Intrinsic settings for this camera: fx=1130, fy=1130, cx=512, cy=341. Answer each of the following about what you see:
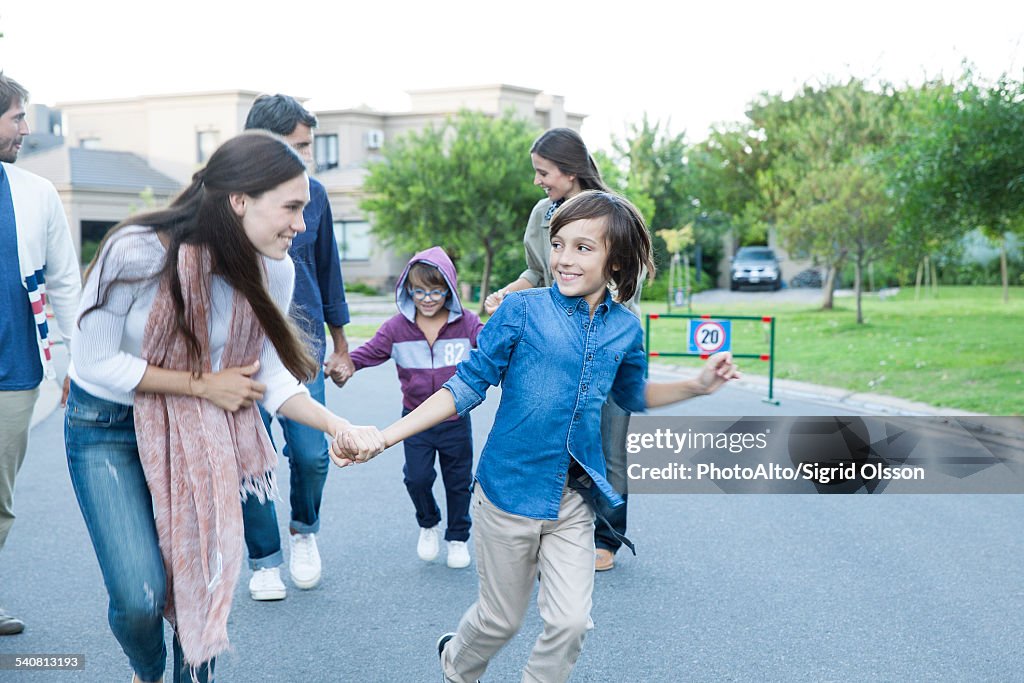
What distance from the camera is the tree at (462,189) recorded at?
30188 mm

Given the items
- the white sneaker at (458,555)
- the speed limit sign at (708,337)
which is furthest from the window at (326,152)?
the white sneaker at (458,555)

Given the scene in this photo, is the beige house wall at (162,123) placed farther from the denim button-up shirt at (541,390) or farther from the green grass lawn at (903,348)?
the denim button-up shirt at (541,390)

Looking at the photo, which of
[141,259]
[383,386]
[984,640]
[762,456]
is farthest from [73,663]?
[383,386]

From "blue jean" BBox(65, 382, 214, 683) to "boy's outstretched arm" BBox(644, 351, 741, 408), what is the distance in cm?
163

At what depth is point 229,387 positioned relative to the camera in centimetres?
342

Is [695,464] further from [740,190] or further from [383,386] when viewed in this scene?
[740,190]

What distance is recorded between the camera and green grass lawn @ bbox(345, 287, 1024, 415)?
43.9ft

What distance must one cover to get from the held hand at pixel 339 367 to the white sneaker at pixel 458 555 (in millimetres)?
1026

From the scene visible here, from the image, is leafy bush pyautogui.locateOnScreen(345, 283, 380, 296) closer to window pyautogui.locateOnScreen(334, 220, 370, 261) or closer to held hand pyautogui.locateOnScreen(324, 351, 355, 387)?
window pyautogui.locateOnScreen(334, 220, 370, 261)

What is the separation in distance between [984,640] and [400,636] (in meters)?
2.45

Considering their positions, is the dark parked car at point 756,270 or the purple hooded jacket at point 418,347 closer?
the purple hooded jacket at point 418,347

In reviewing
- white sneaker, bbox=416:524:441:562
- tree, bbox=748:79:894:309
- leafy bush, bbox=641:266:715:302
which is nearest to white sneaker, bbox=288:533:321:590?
white sneaker, bbox=416:524:441:562

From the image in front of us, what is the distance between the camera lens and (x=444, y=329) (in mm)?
5910

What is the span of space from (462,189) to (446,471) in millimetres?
24494
